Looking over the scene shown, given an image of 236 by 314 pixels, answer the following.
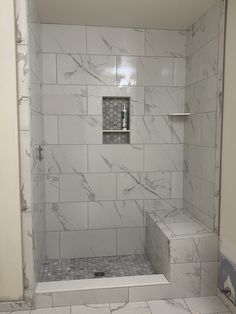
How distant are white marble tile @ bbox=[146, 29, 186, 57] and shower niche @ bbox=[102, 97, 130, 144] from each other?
0.50 metres

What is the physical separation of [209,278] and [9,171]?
1.61m

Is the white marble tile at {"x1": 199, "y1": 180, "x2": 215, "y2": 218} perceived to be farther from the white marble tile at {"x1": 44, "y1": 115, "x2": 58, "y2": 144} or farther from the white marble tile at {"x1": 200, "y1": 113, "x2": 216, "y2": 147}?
the white marble tile at {"x1": 44, "y1": 115, "x2": 58, "y2": 144}

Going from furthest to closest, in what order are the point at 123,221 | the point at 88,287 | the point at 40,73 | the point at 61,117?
1. the point at 123,221
2. the point at 61,117
3. the point at 40,73
4. the point at 88,287

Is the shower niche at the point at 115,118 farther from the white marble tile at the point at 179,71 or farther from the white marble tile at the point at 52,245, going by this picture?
the white marble tile at the point at 52,245

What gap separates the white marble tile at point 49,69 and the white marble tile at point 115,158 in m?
0.67

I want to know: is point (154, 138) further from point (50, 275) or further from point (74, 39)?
point (50, 275)

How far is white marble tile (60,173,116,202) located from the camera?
8.48 feet

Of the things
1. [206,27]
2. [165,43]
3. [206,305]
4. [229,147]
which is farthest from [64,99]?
[206,305]

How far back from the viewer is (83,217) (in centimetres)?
263

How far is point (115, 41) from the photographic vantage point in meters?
2.52

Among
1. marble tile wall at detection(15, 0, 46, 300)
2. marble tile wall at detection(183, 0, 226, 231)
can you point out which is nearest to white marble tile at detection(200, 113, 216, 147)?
marble tile wall at detection(183, 0, 226, 231)

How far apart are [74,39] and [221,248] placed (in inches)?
81.2

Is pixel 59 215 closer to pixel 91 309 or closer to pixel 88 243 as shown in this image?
pixel 88 243

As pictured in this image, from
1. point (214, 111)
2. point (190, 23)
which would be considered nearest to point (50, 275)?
point (214, 111)
